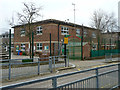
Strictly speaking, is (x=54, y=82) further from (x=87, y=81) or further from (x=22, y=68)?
(x=22, y=68)

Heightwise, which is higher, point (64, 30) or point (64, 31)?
point (64, 30)

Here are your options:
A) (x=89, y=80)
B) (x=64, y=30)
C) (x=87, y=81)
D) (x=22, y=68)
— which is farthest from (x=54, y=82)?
(x=64, y=30)

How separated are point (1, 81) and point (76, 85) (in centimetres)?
519

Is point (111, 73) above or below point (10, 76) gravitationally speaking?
above

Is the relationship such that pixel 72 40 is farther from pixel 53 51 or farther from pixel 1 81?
pixel 1 81

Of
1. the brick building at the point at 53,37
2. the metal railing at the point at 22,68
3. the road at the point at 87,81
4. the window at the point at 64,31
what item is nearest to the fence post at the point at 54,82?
the road at the point at 87,81

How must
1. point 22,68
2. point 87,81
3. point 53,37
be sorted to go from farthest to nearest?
point 53,37 → point 22,68 → point 87,81

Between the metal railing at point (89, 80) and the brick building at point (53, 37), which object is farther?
the brick building at point (53, 37)

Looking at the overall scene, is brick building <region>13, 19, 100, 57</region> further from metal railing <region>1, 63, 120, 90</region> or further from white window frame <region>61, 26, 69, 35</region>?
metal railing <region>1, 63, 120, 90</region>

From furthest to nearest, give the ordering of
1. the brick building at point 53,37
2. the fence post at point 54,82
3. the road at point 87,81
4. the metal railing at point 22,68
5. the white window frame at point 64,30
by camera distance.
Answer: the white window frame at point 64,30 → the brick building at point 53,37 → the metal railing at point 22,68 → the road at point 87,81 → the fence post at point 54,82

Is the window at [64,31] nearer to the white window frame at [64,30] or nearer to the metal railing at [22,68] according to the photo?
the white window frame at [64,30]

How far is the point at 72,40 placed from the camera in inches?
865

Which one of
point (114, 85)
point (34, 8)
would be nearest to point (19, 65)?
point (114, 85)

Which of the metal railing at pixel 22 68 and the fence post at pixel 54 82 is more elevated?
the fence post at pixel 54 82
